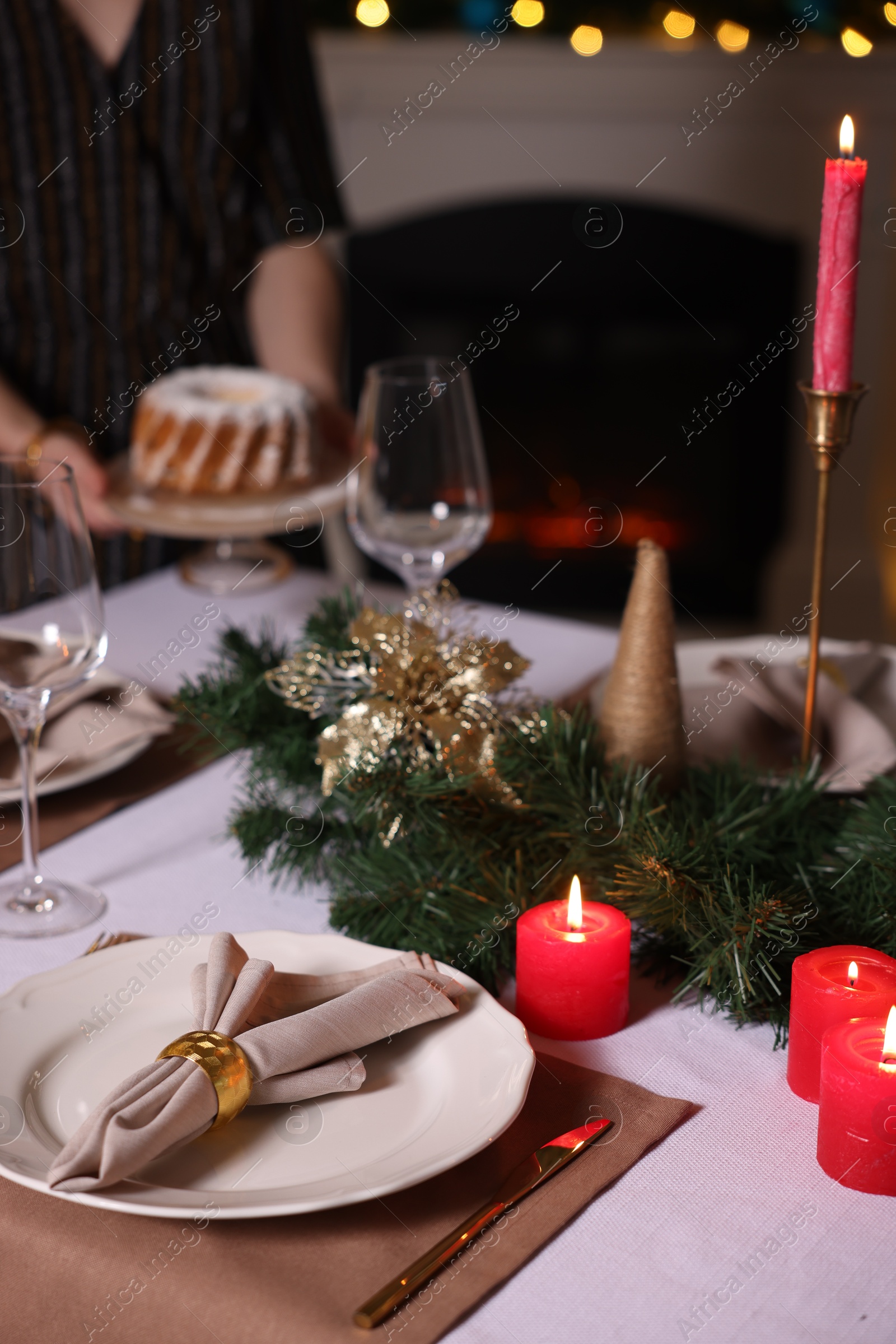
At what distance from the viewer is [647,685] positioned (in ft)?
2.46

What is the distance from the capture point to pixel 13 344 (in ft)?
5.65

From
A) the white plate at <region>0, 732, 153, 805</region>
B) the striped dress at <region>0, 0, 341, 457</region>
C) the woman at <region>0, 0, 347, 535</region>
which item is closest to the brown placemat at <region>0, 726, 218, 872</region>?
the white plate at <region>0, 732, 153, 805</region>

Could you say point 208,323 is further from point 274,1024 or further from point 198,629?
point 274,1024

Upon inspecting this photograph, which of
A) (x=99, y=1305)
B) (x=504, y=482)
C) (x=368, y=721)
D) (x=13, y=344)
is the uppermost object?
(x=13, y=344)

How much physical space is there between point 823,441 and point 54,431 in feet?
3.26

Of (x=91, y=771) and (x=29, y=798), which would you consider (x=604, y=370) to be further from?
(x=29, y=798)

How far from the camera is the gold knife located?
1.46 feet

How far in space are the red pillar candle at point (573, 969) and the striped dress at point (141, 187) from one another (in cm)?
138

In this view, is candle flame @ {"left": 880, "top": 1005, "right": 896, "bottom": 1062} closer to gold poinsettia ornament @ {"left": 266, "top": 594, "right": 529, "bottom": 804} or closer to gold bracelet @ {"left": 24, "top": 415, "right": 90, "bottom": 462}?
gold poinsettia ornament @ {"left": 266, "top": 594, "right": 529, "bottom": 804}

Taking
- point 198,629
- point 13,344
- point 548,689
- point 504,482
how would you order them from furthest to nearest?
point 504,482
point 13,344
point 198,629
point 548,689

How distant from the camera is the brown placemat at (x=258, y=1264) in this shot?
17.6 inches

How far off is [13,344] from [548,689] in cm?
107

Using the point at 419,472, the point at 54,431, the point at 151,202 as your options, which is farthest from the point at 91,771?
the point at 151,202

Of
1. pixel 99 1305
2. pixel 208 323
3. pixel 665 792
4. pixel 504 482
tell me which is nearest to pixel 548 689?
Result: pixel 665 792
